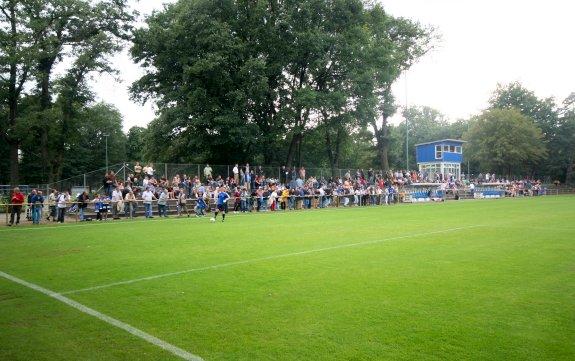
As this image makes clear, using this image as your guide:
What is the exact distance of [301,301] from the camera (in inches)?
230

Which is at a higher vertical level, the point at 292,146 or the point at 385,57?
the point at 385,57

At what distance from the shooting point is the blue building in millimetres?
54469

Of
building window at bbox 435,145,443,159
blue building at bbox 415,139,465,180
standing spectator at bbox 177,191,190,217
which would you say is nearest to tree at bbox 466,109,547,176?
blue building at bbox 415,139,465,180

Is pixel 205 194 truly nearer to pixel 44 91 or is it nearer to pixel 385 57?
pixel 44 91

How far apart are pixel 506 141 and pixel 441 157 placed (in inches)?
704

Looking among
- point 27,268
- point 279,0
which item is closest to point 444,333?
point 27,268

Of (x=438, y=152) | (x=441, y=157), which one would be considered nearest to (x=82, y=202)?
(x=441, y=157)

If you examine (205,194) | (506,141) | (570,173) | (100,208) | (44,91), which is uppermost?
(44,91)

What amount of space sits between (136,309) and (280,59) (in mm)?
33478

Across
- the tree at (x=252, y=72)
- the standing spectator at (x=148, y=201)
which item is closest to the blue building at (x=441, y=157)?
Result: the tree at (x=252, y=72)

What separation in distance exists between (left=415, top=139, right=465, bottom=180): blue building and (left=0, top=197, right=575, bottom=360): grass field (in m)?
45.1

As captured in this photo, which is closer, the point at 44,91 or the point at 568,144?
the point at 44,91

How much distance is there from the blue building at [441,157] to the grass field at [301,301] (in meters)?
45.1

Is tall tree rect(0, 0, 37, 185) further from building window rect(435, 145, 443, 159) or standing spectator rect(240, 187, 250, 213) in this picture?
building window rect(435, 145, 443, 159)
